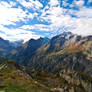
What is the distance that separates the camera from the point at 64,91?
14712 centimetres

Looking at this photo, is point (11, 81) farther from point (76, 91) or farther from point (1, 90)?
point (76, 91)

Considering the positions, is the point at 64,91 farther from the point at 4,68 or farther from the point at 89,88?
the point at 4,68

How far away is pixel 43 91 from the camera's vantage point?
116 m

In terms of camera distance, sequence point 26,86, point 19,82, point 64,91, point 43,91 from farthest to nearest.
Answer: point 64,91, point 19,82, point 26,86, point 43,91

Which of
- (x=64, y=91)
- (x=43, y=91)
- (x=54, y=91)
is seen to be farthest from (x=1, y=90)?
(x=64, y=91)

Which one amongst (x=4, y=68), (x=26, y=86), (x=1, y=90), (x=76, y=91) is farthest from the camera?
(x=4, y=68)

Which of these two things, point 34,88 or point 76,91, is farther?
point 76,91

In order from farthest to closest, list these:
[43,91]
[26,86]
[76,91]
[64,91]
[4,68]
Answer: [4,68] → [76,91] → [64,91] → [26,86] → [43,91]

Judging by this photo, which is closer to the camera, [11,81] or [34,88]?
[34,88]

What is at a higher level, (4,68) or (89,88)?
(4,68)

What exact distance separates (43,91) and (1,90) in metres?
35.5

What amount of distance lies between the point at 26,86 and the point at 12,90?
57.9ft

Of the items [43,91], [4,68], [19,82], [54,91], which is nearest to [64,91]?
[54,91]

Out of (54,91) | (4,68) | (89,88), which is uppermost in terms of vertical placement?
(4,68)
